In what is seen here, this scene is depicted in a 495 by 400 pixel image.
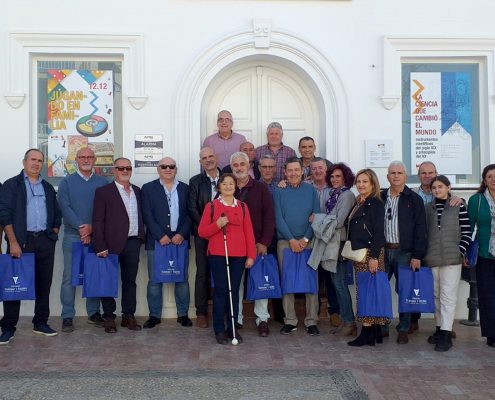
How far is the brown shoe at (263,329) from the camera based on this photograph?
6617 mm

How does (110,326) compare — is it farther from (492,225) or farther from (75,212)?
(492,225)

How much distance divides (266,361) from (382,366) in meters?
1.10

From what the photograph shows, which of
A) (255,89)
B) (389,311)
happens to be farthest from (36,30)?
(389,311)

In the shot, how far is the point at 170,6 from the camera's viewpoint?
7.62 meters

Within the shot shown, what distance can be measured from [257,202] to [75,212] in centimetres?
217

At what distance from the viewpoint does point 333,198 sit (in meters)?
6.78

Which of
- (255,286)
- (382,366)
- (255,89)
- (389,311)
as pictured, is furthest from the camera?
(255,89)

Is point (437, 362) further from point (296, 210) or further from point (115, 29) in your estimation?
point (115, 29)

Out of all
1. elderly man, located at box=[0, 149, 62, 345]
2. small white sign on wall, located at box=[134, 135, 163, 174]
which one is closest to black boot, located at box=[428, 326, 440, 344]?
small white sign on wall, located at box=[134, 135, 163, 174]

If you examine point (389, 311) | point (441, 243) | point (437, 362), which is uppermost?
point (441, 243)

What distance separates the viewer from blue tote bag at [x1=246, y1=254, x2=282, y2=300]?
662 centimetres

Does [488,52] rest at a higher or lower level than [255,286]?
higher

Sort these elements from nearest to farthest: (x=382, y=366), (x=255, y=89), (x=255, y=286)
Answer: (x=382, y=366) → (x=255, y=286) → (x=255, y=89)

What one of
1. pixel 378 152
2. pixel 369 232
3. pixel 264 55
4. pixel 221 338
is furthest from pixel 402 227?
pixel 264 55
